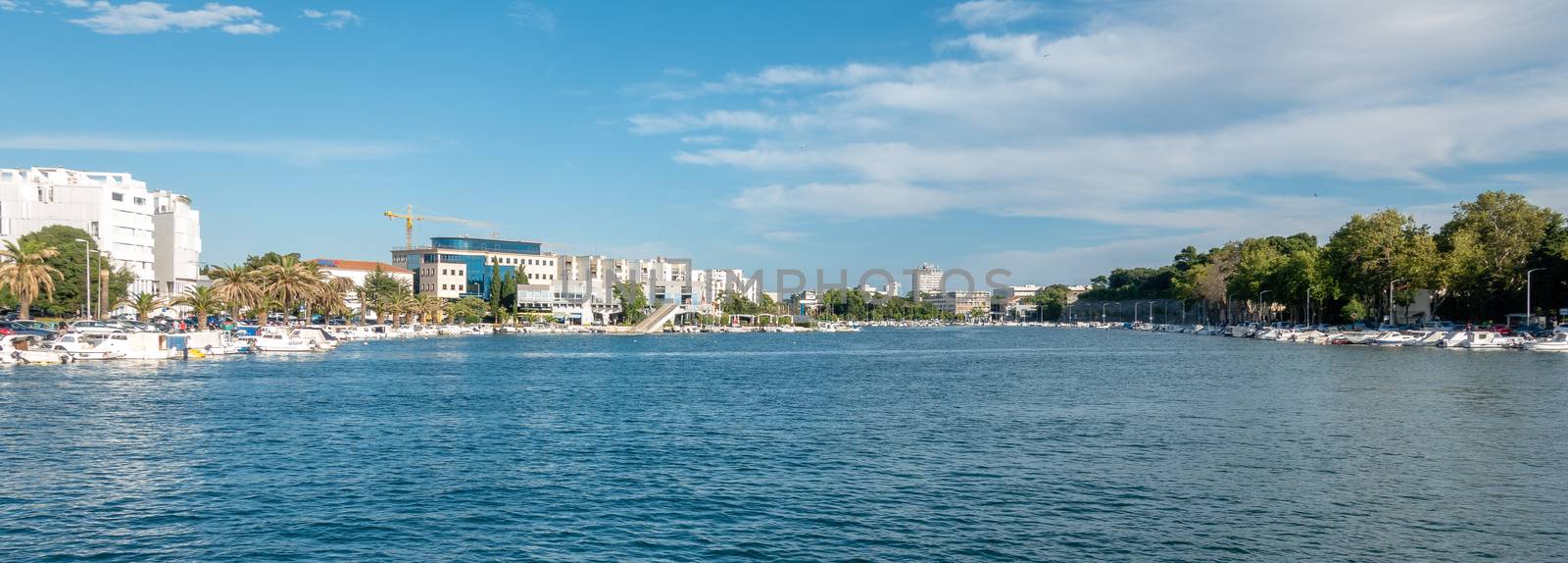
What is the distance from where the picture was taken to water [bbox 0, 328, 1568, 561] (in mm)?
19422

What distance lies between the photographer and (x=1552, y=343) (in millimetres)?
83125

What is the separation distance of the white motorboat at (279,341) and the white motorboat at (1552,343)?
10030 cm

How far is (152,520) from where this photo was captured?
68.5 ft

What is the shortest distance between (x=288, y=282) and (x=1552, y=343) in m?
104

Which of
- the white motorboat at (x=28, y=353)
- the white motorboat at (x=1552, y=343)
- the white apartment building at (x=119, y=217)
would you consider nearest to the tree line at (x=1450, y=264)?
the white motorboat at (x=1552, y=343)

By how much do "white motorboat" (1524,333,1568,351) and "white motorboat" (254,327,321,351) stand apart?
100 metres

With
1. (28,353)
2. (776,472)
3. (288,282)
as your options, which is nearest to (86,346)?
(28,353)

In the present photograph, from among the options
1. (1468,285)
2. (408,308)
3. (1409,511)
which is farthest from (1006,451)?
(408,308)

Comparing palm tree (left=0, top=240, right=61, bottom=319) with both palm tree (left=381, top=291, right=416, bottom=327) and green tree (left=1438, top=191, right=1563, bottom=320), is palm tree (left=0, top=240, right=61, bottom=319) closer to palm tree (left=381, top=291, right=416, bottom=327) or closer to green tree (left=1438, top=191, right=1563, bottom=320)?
palm tree (left=381, top=291, right=416, bottom=327)

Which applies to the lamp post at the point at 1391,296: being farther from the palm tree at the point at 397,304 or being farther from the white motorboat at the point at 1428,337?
the palm tree at the point at 397,304

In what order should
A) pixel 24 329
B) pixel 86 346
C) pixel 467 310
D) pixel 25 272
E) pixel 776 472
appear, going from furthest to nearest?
1. pixel 467 310
2. pixel 25 272
3. pixel 24 329
4. pixel 86 346
5. pixel 776 472

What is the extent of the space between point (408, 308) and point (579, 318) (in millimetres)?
44181

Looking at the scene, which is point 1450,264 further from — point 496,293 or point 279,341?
point 496,293

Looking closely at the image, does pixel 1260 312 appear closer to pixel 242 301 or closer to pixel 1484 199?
pixel 1484 199
